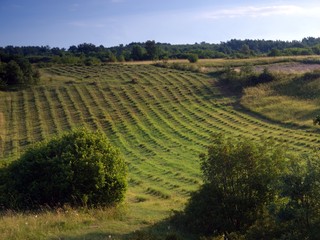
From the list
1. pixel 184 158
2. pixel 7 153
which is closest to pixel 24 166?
pixel 184 158

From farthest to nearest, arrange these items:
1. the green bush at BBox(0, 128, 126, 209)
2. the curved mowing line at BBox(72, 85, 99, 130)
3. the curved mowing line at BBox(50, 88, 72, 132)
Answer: the curved mowing line at BBox(72, 85, 99, 130) < the curved mowing line at BBox(50, 88, 72, 132) < the green bush at BBox(0, 128, 126, 209)

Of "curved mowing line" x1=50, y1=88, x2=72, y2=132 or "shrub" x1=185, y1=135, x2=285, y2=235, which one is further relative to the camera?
"curved mowing line" x1=50, y1=88, x2=72, y2=132

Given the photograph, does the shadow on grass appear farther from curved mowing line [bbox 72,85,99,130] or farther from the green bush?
curved mowing line [bbox 72,85,99,130]

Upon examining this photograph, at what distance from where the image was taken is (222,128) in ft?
132

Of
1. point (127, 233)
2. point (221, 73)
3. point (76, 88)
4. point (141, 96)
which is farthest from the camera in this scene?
point (221, 73)

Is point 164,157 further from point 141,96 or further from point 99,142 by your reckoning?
point 141,96

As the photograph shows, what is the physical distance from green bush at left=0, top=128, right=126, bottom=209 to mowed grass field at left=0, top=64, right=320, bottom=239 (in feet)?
3.85

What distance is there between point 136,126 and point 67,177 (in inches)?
1154

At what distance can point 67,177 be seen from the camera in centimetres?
1520

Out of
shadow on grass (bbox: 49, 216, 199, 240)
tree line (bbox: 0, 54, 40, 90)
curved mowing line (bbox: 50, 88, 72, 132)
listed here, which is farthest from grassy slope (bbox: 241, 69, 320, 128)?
tree line (bbox: 0, 54, 40, 90)

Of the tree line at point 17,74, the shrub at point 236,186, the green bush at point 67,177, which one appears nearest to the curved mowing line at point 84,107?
the tree line at point 17,74

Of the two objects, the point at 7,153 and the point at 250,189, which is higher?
the point at 250,189

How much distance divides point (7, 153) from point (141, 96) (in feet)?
70.1

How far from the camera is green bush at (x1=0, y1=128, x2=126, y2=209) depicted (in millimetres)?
15477
